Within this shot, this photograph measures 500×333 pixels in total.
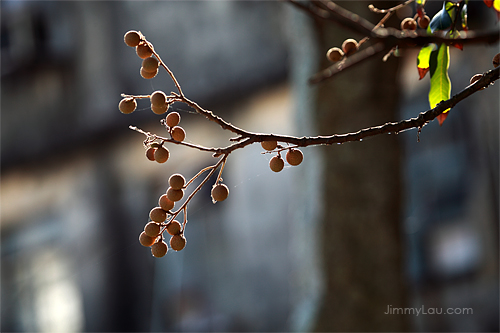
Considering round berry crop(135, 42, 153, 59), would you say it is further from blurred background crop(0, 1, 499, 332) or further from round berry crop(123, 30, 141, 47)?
blurred background crop(0, 1, 499, 332)

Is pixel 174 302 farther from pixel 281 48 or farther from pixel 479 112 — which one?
pixel 479 112

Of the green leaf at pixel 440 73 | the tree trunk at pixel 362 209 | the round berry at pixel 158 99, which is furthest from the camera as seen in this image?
the tree trunk at pixel 362 209

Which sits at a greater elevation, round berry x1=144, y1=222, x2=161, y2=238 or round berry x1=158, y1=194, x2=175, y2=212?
round berry x1=158, y1=194, x2=175, y2=212

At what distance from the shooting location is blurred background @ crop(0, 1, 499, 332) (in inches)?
67.6

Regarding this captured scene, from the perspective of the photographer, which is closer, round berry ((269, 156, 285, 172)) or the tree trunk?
round berry ((269, 156, 285, 172))

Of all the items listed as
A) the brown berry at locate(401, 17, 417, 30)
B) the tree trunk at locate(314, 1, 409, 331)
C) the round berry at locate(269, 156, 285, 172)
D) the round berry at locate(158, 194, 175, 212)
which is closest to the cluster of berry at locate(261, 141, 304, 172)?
the round berry at locate(269, 156, 285, 172)

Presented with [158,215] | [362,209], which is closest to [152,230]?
[158,215]

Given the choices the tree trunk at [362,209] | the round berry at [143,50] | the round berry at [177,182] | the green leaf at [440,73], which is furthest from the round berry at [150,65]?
the tree trunk at [362,209]

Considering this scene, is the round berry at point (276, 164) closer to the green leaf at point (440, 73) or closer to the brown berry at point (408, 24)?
the green leaf at point (440, 73)

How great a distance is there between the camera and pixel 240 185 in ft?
10.7

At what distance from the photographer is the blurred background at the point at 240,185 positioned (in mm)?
1716

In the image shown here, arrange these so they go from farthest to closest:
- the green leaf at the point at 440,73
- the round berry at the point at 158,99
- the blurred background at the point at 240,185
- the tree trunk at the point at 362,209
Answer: the blurred background at the point at 240,185, the tree trunk at the point at 362,209, the green leaf at the point at 440,73, the round berry at the point at 158,99

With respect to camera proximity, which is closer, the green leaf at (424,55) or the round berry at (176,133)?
the round berry at (176,133)

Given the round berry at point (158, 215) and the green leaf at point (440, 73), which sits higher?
the green leaf at point (440, 73)
